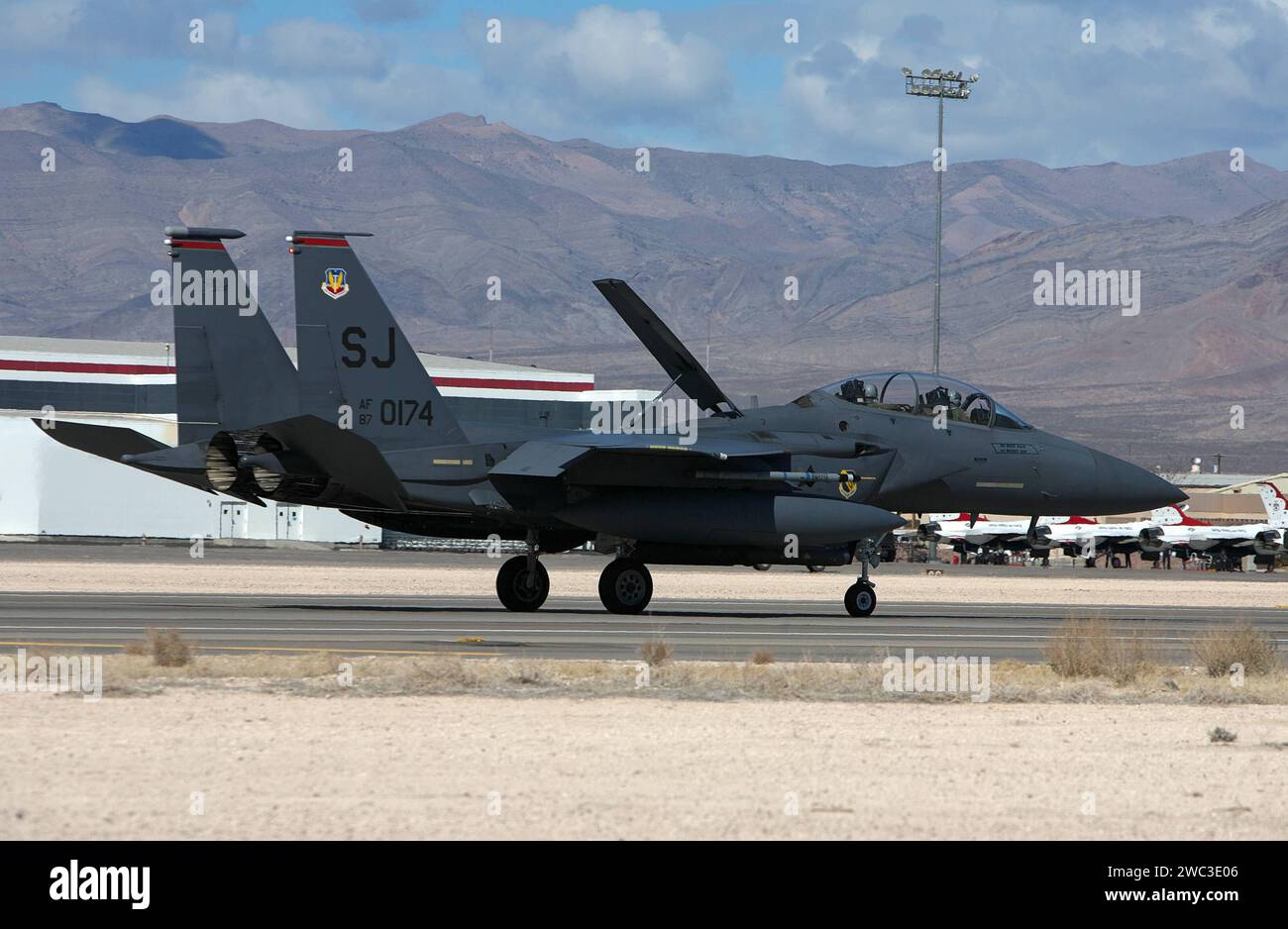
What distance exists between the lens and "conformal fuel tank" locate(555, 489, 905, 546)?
2552 centimetres

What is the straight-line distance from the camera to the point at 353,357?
25594 mm

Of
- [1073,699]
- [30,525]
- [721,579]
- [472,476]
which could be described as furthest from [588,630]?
[30,525]

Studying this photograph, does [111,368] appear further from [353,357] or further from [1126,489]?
[1126,489]

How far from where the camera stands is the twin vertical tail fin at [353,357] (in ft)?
83.1

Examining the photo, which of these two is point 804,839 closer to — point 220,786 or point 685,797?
point 685,797

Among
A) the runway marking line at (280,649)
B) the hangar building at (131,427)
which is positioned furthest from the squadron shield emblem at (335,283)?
the hangar building at (131,427)

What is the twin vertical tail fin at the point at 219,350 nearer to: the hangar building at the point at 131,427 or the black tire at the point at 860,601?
the black tire at the point at 860,601

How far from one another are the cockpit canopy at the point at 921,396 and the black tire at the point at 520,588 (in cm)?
559

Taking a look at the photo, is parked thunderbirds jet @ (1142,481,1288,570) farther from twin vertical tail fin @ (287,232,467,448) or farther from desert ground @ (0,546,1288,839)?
desert ground @ (0,546,1288,839)

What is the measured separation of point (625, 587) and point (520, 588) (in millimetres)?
1760

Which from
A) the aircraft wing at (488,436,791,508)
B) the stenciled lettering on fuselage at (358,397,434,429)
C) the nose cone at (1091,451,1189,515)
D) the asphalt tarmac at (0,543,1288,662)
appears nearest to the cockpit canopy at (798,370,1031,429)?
the nose cone at (1091,451,1189,515)

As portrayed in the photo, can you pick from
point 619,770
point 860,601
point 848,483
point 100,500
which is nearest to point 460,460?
point 848,483
